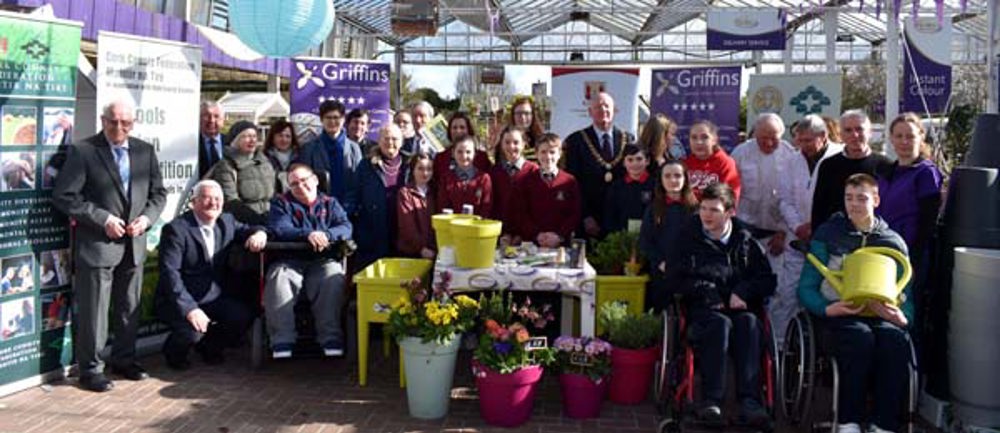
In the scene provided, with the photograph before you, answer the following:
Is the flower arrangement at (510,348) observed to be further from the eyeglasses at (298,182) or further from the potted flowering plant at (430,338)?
the eyeglasses at (298,182)

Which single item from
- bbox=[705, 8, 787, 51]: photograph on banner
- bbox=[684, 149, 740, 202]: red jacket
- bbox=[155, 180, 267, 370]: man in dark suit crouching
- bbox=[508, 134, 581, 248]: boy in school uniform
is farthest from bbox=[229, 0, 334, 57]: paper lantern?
bbox=[705, 8, 787, 51]: photograph on banner

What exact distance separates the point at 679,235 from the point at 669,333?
1.61 feet

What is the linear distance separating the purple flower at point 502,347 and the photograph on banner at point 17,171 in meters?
2.54

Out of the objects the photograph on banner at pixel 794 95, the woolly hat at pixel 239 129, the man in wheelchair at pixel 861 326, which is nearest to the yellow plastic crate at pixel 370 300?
the woolly hat at pixel 239 129

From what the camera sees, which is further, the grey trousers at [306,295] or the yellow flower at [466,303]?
the grey trousers at [306,295]

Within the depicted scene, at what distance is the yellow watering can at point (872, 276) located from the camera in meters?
3.40

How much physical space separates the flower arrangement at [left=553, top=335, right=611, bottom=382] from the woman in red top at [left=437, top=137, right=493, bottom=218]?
1276mm

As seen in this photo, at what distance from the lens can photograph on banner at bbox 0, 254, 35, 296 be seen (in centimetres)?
402

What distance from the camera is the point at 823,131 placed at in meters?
5.11

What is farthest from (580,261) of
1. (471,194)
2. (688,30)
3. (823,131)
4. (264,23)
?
(688,30)

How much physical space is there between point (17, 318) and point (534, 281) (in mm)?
2659

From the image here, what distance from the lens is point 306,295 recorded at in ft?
14.8

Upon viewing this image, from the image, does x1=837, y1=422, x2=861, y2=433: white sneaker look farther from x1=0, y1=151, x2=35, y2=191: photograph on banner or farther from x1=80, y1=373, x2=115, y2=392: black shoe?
x1=0, y1=151, x2=35, y2=191: photograph on banner

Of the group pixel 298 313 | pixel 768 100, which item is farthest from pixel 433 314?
pixel 768 100
